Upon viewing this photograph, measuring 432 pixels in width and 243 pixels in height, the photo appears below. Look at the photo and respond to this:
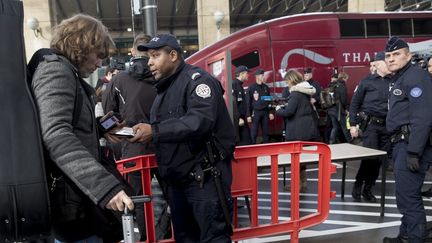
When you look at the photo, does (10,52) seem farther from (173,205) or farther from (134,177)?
(134,177)

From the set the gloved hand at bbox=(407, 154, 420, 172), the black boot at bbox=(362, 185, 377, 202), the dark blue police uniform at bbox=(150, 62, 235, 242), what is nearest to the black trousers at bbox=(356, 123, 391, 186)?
the black boot at bbox=(362, 185, 377, 202)

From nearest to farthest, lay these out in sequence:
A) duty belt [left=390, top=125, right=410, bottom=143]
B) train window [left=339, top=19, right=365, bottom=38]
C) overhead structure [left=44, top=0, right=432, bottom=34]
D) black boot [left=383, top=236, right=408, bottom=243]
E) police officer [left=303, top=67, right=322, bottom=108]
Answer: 1. duty belt [left=390, top=125, right=410, bottom=143]
2. black boot [left=383, top=236, right=408, bottom=243]
3. police officer [left=303, top=67, right=322, bottom=108]
4. train window [left=339, top=19, right=365, bottom=38]
5. overhead structure [left=44, top=0, right=432, bottom=34]

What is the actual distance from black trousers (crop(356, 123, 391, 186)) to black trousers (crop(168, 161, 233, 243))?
347cm

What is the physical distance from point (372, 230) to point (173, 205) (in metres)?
2.88

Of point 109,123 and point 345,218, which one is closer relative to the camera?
point 109,123

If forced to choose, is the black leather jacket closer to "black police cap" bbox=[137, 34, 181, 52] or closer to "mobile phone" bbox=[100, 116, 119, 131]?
"black police cap" bbox=[137, 34, 181, 52]

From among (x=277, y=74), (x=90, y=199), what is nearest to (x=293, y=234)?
(x=90, y=199)

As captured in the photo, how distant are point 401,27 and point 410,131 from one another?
9.42m

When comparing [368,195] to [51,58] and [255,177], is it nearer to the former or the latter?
[255,177]

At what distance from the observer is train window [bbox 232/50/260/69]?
10.5m

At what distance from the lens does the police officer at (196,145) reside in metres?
2.52

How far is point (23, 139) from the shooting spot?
1.52 meters

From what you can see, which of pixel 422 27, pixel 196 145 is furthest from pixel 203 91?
pixel 422 27

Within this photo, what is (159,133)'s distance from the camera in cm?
241
